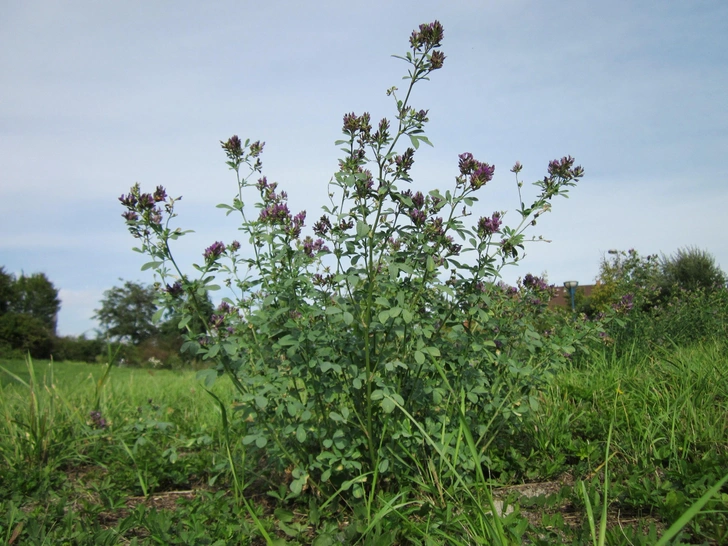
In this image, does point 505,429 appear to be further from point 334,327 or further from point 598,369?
point 598,369

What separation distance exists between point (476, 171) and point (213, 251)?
1280 mm

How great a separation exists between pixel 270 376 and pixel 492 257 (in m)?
1.25

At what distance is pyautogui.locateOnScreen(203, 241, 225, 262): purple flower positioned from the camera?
Answer: 2.59 metres

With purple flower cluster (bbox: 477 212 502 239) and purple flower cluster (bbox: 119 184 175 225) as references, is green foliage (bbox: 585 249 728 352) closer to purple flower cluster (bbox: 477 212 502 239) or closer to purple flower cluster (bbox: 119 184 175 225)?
purple flower cluster (bbox: 477 212 502 239)

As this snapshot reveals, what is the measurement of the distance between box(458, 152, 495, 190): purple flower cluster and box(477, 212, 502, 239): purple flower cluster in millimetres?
243

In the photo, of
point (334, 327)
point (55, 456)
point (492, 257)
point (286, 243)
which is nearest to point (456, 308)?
point (492, 257)

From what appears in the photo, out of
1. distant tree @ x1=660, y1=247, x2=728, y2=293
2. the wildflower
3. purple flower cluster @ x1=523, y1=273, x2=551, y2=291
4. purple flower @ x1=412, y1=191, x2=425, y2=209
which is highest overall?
distant tree @ x1=660, y1=247, x2=728, y2=293

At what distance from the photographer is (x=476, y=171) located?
2.52m

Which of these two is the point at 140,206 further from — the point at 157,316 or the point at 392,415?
the point at 392,415

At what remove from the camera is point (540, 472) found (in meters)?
3.29

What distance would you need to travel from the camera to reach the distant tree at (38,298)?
24484 mm

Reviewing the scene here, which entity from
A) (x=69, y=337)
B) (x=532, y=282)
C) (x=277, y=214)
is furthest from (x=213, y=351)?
(x=69, y=337)

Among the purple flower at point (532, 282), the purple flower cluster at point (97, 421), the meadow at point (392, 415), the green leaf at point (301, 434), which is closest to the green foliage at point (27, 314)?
the purple flower cluster at point (97, 421)

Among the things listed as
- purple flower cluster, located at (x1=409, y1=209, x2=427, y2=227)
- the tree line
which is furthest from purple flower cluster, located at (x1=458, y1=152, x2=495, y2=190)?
the tree line
